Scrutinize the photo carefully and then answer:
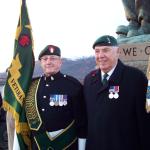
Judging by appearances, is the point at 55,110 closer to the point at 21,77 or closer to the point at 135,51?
the point at 21,77

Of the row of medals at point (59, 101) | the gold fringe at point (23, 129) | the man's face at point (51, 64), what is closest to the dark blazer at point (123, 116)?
the row of medals at point (59, 101)

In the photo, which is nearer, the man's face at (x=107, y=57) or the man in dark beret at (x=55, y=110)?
the man's face at (x=107, y=57)

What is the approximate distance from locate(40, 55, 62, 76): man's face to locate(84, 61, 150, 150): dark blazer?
0.46m

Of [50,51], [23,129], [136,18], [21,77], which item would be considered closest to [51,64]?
[50,51]

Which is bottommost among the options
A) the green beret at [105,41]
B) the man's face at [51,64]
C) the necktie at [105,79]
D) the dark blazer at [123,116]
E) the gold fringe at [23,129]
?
the gold fringe at [23,129]

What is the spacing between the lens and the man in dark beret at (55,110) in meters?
3.38

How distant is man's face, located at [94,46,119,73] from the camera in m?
3.10

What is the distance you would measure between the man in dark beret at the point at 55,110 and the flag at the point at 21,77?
10cm

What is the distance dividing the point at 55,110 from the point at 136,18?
222 cm

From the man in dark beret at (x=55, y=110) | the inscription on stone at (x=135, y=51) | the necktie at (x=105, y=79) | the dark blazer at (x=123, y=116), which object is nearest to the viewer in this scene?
the dark blazer at (x=123, y=116)

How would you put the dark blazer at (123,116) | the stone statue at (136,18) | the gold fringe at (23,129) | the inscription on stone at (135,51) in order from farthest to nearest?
the stone statue at (136,18) < the inscription on stone at (135,51) < the gold fringe at (23,129) < the dark blazer at (123,116)

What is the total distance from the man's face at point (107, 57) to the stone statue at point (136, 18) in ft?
6.32

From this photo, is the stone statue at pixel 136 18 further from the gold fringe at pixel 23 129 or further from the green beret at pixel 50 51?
the gold fringe at pixel 23 129

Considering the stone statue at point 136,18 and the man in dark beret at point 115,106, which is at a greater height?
the stone statue at point 136,18
